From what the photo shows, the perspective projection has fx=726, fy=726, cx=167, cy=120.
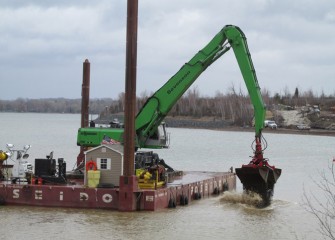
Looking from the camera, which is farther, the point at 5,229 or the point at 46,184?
the point at 46,184

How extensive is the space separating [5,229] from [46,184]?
4173 mm

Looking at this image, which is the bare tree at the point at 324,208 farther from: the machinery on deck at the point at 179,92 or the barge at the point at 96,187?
the barge at the point at 96,187

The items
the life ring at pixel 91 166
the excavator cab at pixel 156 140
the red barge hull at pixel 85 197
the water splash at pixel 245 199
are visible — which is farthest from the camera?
the excavator cab at pixel 156 140

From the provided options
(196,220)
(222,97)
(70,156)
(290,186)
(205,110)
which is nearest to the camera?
(196,220)

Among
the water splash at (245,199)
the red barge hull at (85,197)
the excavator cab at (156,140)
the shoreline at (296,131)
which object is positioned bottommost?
the water splash at (245,199)

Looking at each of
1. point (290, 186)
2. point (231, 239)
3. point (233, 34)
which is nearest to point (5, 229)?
point (231, 239)

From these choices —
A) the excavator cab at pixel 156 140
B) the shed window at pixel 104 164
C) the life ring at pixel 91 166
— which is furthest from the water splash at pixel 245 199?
the life ring at pixel 91 166

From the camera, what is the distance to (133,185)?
24984 mm

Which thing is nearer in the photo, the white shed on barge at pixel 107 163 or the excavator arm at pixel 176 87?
the white shed on barge at pixel 107 163

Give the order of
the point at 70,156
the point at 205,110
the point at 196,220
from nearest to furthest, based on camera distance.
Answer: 1. the point at 196,220
2. the point at 70,156
3. the point at 205,110

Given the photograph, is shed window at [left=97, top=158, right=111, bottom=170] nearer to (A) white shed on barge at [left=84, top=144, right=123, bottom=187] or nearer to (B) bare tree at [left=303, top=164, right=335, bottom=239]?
(A) white shed on barge at [left=84, top=144, right=123, bottom=187]

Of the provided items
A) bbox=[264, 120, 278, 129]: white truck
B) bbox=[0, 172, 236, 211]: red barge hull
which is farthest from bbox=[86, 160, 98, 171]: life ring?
bbox=[264, 120, 278, 129]: white truck

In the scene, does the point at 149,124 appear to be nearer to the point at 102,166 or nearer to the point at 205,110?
the point at 102,166

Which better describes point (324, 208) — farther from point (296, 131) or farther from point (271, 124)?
point (271, 124)
